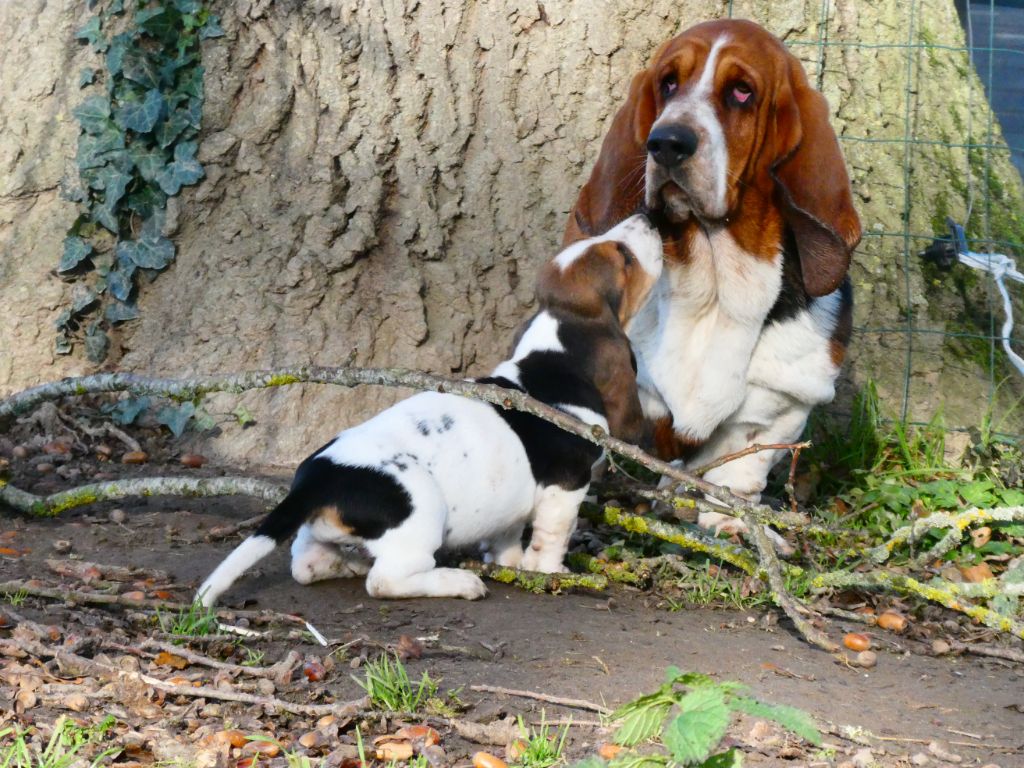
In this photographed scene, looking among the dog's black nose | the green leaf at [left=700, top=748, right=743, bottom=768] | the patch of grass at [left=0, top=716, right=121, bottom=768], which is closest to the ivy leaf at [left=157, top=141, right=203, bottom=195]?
the dog's black nose

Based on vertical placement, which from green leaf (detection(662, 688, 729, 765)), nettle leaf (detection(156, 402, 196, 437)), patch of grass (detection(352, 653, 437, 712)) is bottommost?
nettle leaf (detection(156, 402, 196, 437))

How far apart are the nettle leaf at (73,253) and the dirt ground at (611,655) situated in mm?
1502

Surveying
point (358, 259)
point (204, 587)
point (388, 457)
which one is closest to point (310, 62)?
point (358, 259)

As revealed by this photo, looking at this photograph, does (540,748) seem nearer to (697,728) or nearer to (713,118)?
(697,728)

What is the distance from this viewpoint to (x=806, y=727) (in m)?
1.65

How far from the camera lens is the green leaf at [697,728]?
1.64m

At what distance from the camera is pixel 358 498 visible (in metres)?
3.36

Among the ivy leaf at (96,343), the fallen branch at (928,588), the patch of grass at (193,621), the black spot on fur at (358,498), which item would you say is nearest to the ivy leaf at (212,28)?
the ivy leaf at (96,343)

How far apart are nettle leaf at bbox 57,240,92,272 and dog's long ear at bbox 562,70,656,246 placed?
2.19m

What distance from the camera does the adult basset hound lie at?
396cm

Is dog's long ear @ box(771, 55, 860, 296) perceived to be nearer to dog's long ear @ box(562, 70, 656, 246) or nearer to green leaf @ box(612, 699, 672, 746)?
dog's long ear @ box(562, 70, 656, 246)

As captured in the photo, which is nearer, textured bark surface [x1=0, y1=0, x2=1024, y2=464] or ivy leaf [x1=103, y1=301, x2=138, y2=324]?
textured bark surface [x1=0, y1=0, x2=1024, y2=464]

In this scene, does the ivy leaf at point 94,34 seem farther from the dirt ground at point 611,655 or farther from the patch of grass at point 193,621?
the patch of grass at point 193,621

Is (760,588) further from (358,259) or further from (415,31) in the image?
(415,31)
